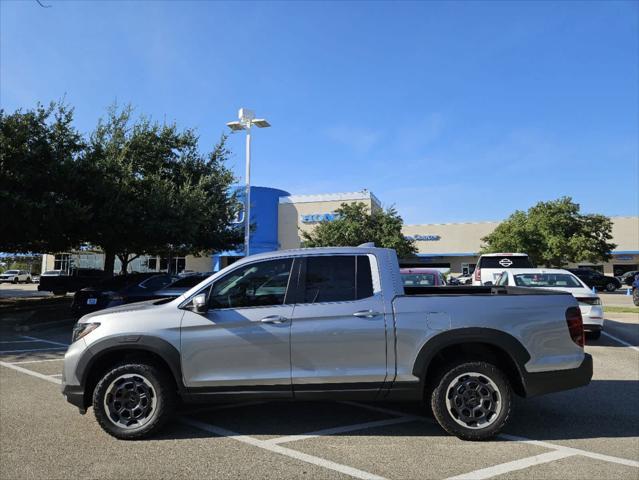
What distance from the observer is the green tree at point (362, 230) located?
34.5 meters

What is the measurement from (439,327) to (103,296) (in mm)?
11719

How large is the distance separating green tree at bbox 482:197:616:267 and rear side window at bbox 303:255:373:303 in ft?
119

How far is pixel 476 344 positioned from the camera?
189 inches

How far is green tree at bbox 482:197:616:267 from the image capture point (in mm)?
36500

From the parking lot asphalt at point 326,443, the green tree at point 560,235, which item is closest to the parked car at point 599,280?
the green tree at point 560,235

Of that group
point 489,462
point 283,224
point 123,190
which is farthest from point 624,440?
point 283,224

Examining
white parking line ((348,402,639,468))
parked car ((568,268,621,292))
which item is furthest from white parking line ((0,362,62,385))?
parked car ((568,268,621,292))

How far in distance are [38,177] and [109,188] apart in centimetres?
210

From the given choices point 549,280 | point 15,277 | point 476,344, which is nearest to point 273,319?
point 476,344

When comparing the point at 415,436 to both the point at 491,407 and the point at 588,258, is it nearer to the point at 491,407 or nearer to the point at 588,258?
the point at 491,407

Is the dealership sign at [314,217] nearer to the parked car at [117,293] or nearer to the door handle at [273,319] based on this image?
the parked car at [117,293]

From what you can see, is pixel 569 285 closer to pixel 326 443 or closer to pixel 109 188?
pixel 326 443

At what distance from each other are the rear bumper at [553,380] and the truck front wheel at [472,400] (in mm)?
223

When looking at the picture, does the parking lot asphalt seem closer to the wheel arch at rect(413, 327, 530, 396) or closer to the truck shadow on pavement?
the truck shadow on pavement
